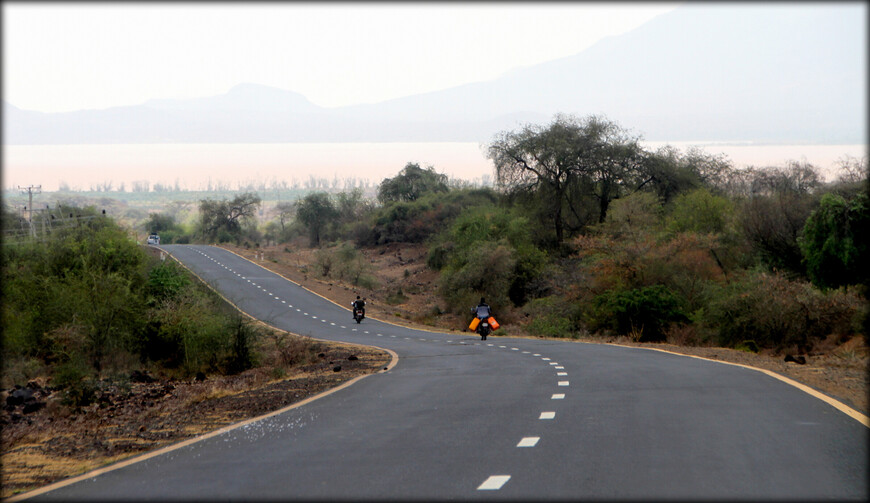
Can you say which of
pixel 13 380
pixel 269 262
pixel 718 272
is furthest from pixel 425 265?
pixel 13 380

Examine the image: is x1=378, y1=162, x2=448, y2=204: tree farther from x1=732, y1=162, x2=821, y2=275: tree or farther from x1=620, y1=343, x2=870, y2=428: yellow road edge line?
x1=620, y1=343, x2=870, y2=428: yellow road edge line

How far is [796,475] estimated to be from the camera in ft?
22.0

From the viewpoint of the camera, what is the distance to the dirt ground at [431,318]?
45.9 feet

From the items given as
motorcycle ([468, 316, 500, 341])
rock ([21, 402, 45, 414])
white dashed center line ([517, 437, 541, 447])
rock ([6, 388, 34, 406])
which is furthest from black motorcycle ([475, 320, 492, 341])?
white dashed center line ([517, 437, 541, 447])

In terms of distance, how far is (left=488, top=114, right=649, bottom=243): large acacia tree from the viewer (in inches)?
2334

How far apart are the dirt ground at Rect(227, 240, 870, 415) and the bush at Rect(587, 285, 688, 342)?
1.43 m

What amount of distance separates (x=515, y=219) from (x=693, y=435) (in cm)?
5007

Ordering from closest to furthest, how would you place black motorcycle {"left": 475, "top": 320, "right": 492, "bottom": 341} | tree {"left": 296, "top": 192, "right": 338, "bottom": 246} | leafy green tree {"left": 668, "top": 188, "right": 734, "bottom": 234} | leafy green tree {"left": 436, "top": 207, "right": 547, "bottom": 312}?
black motorcycle {"left": 475, "top": 320, "right": 492, "bottom": 341}, leafy green tree {"left": 668, "top": 188, "right": 734, "bottom": 234}, leafy green tree {"left": 436, "top": 207, "right": 547, "bottom": 312}, tree {"left": 296, "top": 192, "right": 338, "bottom": 246}

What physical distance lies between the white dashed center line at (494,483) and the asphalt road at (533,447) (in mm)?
17

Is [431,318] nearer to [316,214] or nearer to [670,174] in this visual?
[670,174]

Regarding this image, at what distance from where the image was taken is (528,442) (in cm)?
846


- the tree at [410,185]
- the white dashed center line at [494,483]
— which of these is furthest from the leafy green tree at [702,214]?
the tree at [410,185]

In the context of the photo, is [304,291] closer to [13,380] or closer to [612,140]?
[612,140]

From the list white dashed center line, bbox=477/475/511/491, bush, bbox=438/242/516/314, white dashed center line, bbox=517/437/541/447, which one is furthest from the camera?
bush, bbox=438/242/516/314
